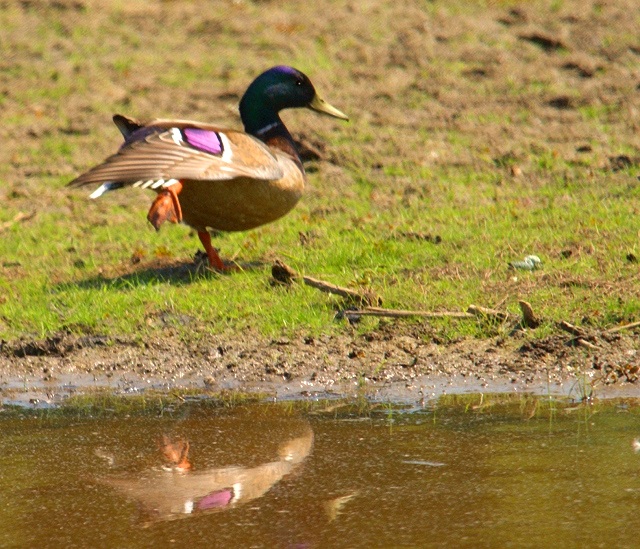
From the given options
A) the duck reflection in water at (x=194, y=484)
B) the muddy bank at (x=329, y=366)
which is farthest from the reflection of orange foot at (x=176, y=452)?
the muddy bank at (x=329, y=366)

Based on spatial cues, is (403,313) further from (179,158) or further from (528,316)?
(179,158)

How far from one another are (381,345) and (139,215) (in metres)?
3.12

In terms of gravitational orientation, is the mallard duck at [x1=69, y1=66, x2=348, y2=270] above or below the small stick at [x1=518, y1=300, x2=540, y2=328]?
above

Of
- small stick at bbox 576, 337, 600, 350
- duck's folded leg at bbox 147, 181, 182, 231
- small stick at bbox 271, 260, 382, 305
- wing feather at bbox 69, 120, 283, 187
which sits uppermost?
wing feather at bbox 69, 120, 283, 187

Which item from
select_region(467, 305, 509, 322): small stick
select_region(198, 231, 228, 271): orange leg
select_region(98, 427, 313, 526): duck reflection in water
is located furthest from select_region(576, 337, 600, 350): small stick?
select_region(198, 231, 228, 271): orange leg

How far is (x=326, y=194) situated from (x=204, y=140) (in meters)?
2.17

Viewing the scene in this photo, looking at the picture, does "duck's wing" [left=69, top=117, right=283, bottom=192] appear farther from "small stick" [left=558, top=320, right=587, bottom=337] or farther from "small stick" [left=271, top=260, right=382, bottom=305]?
"small stick" [left=558, top=320, right=587, bottom=337]

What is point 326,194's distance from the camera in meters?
8.53

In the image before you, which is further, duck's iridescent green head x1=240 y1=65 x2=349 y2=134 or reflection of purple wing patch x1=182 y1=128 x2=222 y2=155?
duck's iridescent green head x1=240 y1=65 x2=349 y2=134

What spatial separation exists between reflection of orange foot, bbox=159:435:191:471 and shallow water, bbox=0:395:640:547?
0.01 m

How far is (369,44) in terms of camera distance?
37.1 ft

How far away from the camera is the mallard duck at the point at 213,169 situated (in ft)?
20.1

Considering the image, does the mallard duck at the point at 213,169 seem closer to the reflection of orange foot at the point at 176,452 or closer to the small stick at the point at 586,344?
the reflection of orange foot at the point at 176,452

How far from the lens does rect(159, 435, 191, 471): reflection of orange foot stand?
167 inches
